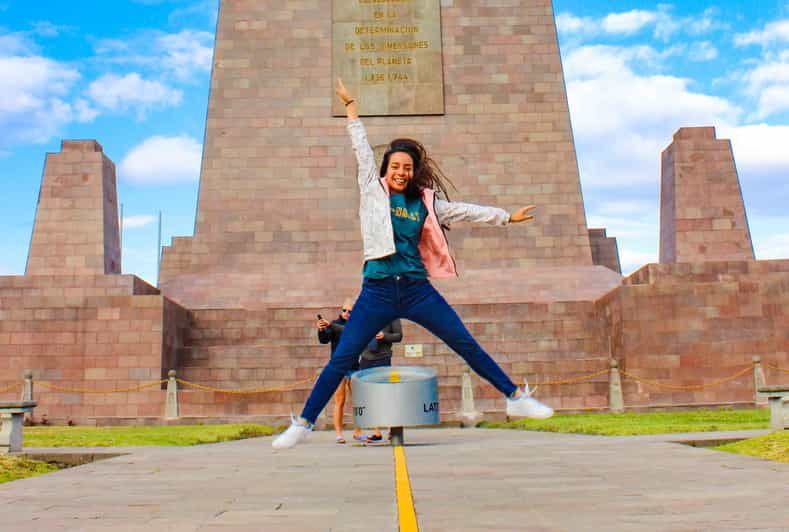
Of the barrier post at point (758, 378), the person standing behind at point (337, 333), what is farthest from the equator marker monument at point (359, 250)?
the person standing behind at point (337, 333)

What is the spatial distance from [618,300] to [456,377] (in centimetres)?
369

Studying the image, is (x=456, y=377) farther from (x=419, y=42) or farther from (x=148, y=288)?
(x=419, y=42)

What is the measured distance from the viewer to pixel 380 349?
34.6 ft

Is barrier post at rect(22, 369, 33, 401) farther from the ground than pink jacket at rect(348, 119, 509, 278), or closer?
closer

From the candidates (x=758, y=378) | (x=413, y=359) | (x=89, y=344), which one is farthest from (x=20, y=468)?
(x=758, y=378)

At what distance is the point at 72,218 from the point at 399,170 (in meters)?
17.6

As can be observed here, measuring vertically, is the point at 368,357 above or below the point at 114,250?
below

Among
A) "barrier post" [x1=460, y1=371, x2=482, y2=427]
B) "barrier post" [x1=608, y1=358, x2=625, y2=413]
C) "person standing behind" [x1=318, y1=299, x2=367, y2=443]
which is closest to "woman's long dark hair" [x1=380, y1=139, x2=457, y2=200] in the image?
"person standing behind" [x1=318, y1=299, x2=367, y2=443]

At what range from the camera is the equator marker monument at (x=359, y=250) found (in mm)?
17703

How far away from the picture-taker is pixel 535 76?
25.1 meters

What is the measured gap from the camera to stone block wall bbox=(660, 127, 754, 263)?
70.1 feet

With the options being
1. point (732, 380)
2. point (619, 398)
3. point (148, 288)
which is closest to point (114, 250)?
point (148, 288)

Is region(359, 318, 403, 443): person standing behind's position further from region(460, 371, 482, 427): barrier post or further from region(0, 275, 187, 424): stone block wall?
region(0, 275, 187, 424): stone block wall

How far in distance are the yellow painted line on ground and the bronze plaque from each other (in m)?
18.3
